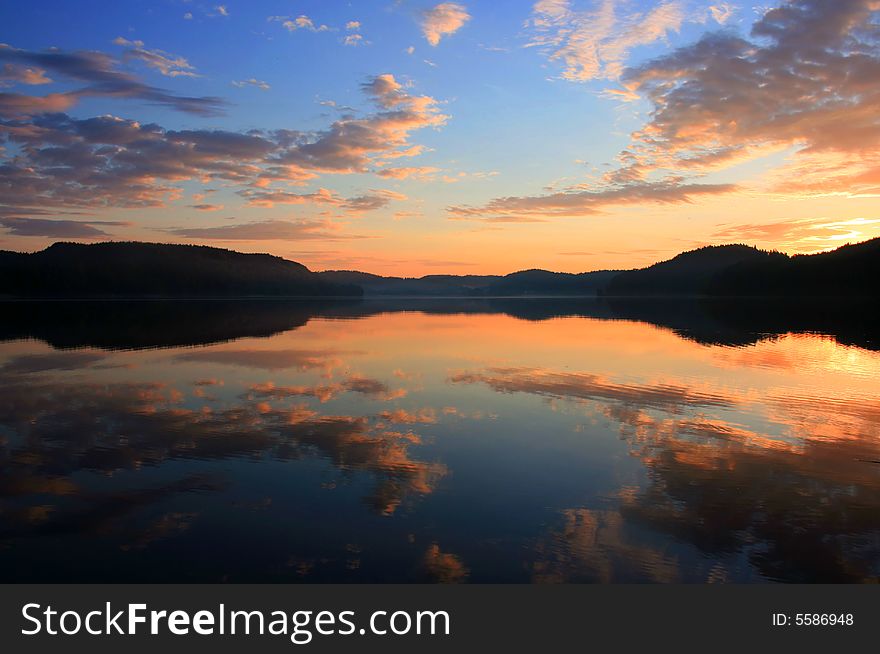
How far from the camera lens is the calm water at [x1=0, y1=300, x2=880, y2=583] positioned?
29.6ft

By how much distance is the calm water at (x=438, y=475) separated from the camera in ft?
29.6

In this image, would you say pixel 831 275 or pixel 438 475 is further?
pixel 831 275

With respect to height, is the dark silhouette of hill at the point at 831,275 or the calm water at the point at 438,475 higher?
the dark silhouette of hill at the point at 831,275

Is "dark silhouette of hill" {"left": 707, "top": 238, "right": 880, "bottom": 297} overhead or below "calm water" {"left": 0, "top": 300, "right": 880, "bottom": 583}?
overhead

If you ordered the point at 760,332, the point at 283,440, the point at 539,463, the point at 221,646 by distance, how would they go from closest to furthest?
the point at 221,646
the point at 539,463
the point at 283,440
the point at 760,332

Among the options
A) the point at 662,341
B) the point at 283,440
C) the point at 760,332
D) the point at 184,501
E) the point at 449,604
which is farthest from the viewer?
the point at 760,332

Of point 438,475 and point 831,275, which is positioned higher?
point 831,275

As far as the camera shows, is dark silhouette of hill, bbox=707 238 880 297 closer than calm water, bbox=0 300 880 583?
No

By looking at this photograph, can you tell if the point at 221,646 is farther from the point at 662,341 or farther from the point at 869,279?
the point at 869,279

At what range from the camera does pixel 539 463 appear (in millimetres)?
14117

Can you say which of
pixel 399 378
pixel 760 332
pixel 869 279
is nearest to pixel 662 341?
pixel 760 332

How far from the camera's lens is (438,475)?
13.2 metres

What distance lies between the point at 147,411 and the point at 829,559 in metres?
19.2

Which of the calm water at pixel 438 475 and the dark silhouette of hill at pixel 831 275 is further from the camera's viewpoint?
the dark silhouette of hill at pixel 831 275
